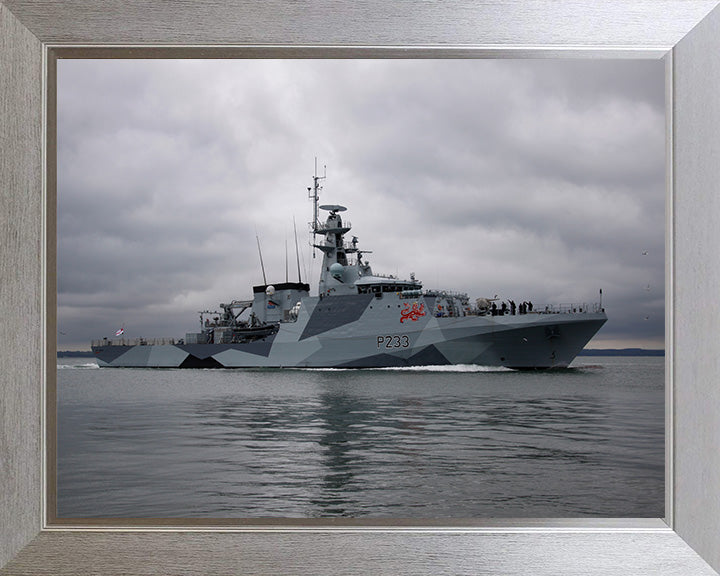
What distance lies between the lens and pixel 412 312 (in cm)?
1390

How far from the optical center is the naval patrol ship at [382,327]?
1336 cm

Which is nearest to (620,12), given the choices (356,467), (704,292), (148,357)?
(704,292)

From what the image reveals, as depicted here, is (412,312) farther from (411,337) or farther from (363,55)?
(363,55)

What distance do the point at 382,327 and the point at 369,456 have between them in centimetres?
1037

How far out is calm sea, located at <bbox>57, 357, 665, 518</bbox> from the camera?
260 cm

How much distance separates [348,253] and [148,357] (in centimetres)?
804

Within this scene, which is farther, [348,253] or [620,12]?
[348,253]

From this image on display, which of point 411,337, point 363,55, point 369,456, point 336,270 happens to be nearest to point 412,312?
point 411,337

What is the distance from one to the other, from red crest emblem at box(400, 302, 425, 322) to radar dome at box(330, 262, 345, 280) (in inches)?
81.9

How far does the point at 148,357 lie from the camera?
67.1 feet

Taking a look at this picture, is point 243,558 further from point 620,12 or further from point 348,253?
point 348,253

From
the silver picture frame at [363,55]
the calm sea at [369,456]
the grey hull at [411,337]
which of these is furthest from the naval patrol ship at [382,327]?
the silver picture frame at [363,55]

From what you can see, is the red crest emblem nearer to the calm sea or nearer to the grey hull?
the grey hull

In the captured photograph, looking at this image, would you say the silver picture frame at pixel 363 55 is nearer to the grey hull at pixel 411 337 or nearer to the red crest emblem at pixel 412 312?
the grey hull at pixel 411 337
